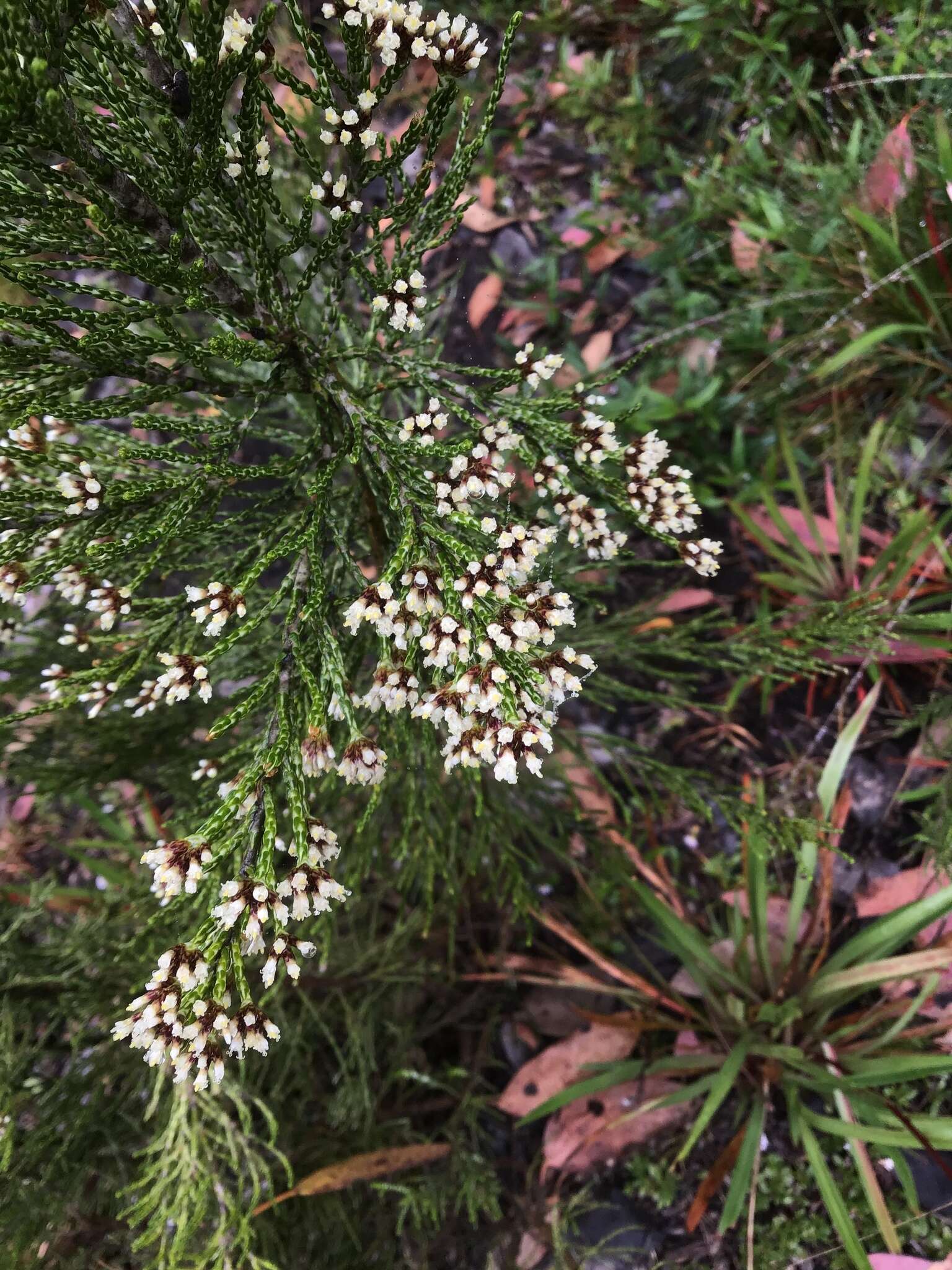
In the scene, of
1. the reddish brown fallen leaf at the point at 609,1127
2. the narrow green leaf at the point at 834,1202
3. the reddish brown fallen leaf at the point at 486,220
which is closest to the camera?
the narrow green leaf at the point at 834,1202

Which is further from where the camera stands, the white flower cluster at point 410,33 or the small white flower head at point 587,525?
the small white flower head at point 587,525

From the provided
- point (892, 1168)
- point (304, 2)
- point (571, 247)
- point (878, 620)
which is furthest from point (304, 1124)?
point (304, 2)

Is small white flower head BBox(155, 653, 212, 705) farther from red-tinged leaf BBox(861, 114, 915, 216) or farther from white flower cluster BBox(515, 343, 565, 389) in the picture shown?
red-tinged leaf BBox(861, 114, 915, 216)

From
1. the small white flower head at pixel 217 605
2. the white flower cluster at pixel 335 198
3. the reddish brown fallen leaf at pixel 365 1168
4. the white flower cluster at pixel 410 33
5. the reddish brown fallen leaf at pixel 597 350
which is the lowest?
the reddish brown fallen leaf at pixel 365 1168

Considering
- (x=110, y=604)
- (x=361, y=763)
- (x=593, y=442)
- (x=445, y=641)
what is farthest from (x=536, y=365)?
(x=110, y=604)

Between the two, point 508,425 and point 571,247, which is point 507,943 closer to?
point 508,425

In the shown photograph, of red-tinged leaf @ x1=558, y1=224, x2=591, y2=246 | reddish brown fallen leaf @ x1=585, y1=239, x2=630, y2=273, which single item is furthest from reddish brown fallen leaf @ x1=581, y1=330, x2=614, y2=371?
red-tinged leaf @ x1=558, y1=224, x2=591, y2=246

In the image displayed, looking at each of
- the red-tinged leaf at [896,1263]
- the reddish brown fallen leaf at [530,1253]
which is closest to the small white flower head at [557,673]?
the red-tinged leaf at [896,1263]

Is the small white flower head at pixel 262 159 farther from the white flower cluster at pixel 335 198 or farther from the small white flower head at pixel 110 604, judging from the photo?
the small white flower head at pixel 110 604

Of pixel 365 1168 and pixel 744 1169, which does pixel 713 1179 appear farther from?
pixel 365 1168
